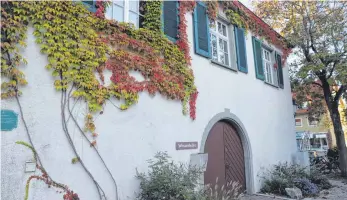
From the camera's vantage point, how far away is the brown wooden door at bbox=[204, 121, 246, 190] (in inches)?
280

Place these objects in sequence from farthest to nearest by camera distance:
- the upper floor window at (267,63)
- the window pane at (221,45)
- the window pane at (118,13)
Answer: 1. the upper floor window at (267,63)
2. the window pane at (221,45)
3. the window pane at (118,13)

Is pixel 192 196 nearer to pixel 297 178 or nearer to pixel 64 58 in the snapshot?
pixel 64 58

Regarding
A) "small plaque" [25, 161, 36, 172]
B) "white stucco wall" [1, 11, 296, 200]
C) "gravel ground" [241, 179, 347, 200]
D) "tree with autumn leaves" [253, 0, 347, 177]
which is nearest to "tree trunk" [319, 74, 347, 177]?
"tree with autumn leaves" [253, 0, 347, 177]

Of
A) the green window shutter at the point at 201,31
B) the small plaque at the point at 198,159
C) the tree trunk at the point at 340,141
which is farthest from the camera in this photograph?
the tree trunk at the point at 340,141

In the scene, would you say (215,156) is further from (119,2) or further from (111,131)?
(119,2)

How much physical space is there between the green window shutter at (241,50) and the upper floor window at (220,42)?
0.32 m

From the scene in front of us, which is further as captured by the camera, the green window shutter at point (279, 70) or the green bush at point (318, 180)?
the green window shutter at point (279, 70)

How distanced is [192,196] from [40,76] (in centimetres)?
313

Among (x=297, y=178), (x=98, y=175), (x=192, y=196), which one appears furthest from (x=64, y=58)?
(x=297, y=178)

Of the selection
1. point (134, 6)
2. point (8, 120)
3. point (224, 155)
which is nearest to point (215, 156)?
point (224, 155)

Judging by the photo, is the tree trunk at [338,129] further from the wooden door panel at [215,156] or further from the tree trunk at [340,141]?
the wooden door panel at [215,156]

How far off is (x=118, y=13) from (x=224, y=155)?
464 cm

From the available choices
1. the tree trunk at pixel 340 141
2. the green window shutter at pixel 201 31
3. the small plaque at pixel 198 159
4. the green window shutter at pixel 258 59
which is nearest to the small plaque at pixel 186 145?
the small plaque at pixel 198 159

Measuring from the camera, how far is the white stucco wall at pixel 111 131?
3818mm
